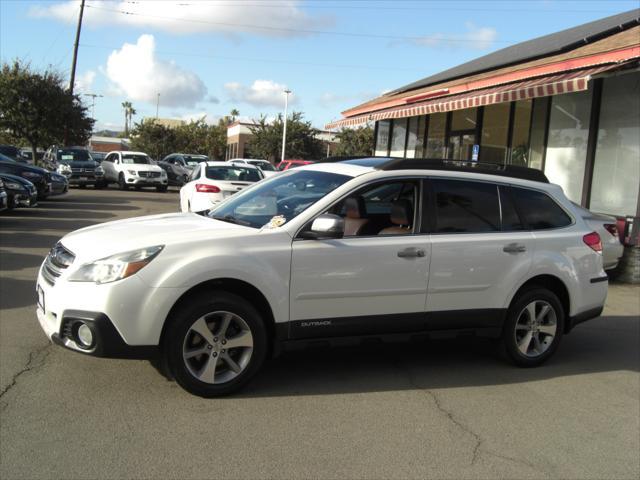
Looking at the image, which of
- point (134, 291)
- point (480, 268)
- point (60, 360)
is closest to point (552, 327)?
point (480, 268)

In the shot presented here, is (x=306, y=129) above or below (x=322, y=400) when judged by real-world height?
above

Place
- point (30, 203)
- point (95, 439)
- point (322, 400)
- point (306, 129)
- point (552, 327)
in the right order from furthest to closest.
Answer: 1. point (306, 129)
2. point (30, 203)
3. point (552, 327)
4. point (322, 400)
5. point (95, 439)

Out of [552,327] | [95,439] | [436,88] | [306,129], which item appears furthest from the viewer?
[306,129]

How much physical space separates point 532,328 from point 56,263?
408cm

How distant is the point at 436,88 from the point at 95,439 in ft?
52.6

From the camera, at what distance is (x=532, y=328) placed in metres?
5.64

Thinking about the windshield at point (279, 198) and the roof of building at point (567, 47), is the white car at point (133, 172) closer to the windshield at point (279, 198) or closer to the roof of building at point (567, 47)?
the roof of building at point (567, 47)

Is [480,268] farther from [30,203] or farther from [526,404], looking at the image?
[30,203]

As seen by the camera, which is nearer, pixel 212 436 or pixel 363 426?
pixel 212 436

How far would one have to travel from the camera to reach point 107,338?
4.15m

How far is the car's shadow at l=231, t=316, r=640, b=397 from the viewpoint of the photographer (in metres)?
4.96

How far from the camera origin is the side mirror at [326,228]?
4508 mm

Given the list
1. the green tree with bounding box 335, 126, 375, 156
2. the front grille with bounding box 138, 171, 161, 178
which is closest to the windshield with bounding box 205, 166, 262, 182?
the front grille with bounding box 138, 171, 161, 178

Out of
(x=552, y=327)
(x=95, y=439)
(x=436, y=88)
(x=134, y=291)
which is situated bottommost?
(x=95, y=439)
